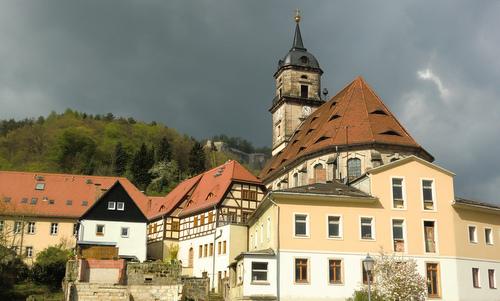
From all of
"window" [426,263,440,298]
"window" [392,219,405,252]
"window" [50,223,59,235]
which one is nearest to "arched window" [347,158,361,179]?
"window" [392,219,405,252]

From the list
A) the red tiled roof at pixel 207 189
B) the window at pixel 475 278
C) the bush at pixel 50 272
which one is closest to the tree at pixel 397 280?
the window at pixel 475 278

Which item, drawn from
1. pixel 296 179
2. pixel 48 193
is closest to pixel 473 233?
pixel 296 179

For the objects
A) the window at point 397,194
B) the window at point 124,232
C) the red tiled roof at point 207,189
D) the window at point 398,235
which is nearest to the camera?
the window at point 398,235

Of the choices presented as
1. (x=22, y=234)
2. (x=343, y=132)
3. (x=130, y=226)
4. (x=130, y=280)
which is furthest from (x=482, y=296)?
(x=22, y=234)

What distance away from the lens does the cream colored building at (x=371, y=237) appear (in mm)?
29844

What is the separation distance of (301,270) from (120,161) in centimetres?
7112

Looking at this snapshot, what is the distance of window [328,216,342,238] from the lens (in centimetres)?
3092

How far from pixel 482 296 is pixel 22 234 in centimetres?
3633

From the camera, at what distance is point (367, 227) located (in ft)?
→ 103

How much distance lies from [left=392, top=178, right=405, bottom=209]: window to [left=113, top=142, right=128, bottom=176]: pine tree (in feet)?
225

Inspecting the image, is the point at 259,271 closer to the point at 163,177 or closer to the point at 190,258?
the point at 190,258

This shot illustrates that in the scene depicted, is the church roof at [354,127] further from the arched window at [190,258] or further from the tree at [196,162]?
the tree at [196,162]

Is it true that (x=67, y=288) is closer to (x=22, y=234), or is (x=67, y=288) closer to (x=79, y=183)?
(x=22, y=234)

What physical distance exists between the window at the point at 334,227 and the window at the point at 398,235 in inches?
123
